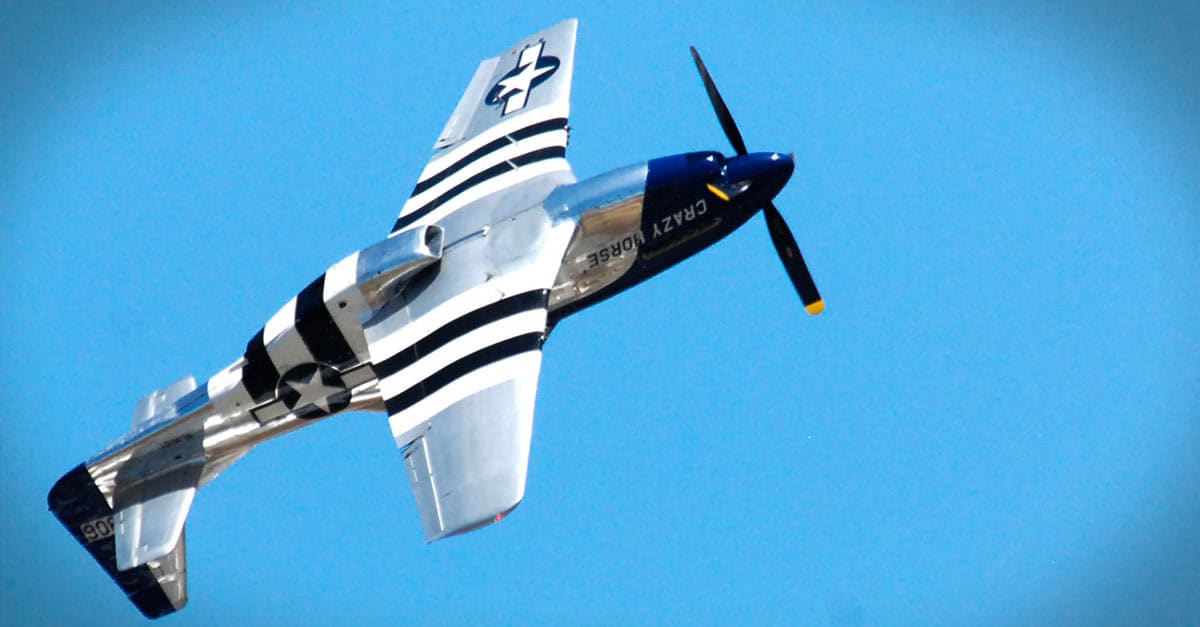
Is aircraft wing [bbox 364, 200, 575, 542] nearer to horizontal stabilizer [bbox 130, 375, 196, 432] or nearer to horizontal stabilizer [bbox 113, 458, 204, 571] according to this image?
horizontal stabilizer [bbox 113, 458, 204, 571]

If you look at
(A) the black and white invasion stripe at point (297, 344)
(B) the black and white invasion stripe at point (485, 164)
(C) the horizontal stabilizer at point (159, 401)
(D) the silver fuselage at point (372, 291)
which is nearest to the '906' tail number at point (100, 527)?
(D) the silver fuselage at point (372, 291)

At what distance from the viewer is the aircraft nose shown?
1783 centimetres

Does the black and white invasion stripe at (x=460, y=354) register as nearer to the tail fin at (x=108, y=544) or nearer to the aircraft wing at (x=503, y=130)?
the aircraft wing at (x=503, y=130)

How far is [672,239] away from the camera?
719 inches

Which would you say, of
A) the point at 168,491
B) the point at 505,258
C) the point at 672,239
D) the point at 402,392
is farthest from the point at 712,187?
the point at 168,491

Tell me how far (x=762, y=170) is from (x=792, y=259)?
1546 mm

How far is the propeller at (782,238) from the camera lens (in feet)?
60.7

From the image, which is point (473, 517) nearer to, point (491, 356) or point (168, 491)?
point (491, 356)

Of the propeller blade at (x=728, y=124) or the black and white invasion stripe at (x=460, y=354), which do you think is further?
the propeller blade at (x=728, y=124)

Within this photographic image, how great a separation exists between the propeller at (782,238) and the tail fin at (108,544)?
9.56 meters

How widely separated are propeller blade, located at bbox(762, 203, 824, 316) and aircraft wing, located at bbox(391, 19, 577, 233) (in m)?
3.23

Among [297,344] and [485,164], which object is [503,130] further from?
[297,344]

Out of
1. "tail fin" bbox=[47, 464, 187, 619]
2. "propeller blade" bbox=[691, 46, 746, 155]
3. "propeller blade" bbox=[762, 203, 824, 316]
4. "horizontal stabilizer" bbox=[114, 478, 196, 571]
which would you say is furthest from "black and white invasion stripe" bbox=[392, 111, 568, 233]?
"tail fin" bbox=[47, 464, 187, 619]

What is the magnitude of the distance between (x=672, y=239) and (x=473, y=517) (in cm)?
517
